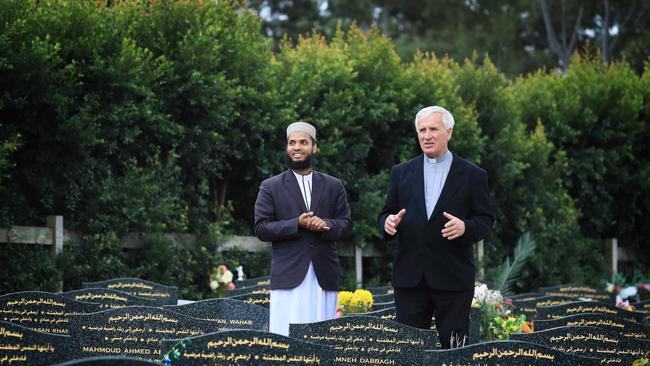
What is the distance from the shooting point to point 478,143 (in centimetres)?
1458

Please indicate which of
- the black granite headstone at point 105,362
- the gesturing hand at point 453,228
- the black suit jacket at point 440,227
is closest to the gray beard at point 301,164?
the black suit jacket at point 440,227

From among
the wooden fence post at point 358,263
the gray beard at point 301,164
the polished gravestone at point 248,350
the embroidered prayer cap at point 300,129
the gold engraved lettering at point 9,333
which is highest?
the embroidered prayer cap at point 300,129

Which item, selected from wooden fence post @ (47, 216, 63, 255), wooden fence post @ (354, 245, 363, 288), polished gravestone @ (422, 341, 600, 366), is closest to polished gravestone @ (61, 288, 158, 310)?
wooden fence post @ (47, 216, 63, 255)

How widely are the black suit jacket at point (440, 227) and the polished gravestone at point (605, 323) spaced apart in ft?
3.50

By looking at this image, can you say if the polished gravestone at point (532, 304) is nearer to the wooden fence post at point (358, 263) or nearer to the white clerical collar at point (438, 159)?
the wooden fence post at point (358, 263)

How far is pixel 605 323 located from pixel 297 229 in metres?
2.30

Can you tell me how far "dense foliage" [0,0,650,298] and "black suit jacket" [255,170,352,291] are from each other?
338 cm

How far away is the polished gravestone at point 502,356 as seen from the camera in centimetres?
485

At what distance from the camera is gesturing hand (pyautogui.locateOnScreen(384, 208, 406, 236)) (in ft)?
20.4

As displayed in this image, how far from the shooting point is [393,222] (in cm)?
623

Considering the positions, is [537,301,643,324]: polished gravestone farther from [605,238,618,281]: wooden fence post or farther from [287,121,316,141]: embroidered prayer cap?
[605,238,618,281]: wooden fence post

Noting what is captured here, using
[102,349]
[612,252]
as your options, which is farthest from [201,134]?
[612,252]

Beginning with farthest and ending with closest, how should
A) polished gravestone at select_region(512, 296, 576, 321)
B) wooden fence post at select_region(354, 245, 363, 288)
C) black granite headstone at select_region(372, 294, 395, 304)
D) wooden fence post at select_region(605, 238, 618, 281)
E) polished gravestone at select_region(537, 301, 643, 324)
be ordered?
1. wooden fence post at select_region(605, 238, 618, 281)
2. wooden fence post at select_region(354, 245, 363, 288)
3. polished gravestone at select_region(512, 296, 576, 321)
4. black granite headstone at select_region(372, 294, 395, 304)
5. polished gravestone at select_region(537, 301, 643, 324)

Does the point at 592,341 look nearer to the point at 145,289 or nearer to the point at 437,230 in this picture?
the point at 437,230
